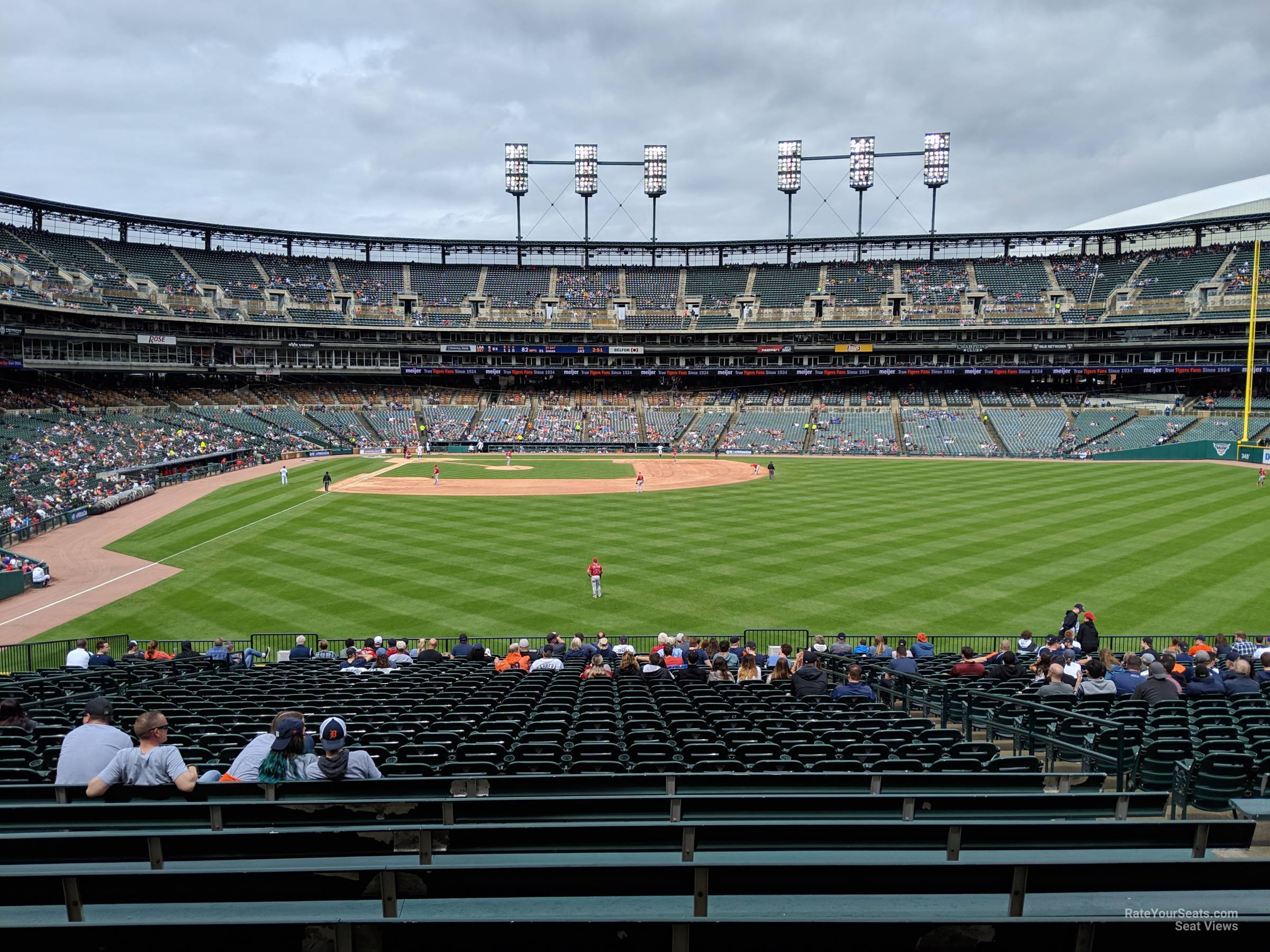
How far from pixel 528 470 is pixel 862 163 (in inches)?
2586

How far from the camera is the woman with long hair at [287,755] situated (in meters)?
7.00

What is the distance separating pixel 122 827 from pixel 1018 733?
11.0 meters

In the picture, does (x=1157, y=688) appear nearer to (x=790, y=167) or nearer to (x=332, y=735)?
(x=332, y=735)

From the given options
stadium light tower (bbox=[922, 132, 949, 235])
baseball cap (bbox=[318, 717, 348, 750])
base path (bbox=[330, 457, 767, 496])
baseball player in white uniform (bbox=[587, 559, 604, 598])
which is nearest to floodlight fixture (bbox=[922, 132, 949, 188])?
stadium light tower (bbox=[922, 132, 949, 235])

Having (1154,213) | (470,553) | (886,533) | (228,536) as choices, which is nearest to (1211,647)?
(886,533)

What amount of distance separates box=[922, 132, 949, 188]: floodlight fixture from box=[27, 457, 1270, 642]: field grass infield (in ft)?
201

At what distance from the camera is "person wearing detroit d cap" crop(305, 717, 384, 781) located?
682 cm

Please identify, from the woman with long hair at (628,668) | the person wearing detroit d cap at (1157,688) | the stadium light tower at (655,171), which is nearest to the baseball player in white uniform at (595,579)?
the woman with long hair at (628,668)

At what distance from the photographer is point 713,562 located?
31531 mm

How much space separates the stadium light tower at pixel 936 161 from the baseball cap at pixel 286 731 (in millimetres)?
107042

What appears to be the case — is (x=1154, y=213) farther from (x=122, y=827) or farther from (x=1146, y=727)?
(x=122, y=827)

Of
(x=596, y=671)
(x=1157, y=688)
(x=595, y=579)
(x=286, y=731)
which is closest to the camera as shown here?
(x=286, y=731)

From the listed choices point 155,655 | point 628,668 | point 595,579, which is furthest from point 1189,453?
point 155,655

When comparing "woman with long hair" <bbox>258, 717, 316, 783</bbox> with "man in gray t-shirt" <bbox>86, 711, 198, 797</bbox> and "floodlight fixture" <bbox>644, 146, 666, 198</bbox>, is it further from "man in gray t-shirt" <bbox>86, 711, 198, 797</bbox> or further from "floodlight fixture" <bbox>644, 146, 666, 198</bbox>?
"floodlight fixture" <bbox>644, 146, 666, 198</bbox>
